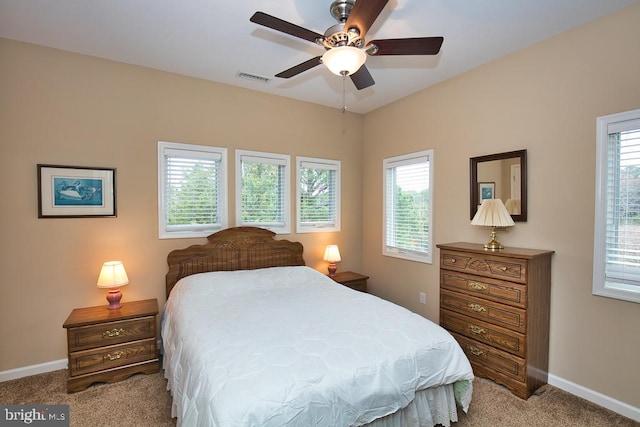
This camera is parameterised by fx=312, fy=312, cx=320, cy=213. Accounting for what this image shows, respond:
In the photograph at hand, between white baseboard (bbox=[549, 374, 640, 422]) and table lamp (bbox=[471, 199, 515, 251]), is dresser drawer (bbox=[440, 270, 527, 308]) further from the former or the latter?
white baseboard (bbox=[549, 374, 640, 422])

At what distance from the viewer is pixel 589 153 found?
2369mm

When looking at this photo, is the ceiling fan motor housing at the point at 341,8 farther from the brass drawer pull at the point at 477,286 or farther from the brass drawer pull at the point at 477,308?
the brass drawer pull at the point at 477,308

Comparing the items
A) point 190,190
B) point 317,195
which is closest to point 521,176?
point 317,195

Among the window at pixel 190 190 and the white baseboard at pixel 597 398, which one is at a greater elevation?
the window at pixel 190 190

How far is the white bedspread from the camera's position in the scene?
1.41 meters

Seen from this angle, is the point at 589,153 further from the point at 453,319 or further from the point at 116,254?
the point at 116,254

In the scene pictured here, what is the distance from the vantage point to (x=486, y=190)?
3.07 m

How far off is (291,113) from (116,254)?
98.8 inches

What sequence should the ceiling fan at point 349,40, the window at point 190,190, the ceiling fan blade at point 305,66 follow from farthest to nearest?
the window at point 190,190, the ceiling fan blade at point 305,66, the ceiling fan at point 349,40

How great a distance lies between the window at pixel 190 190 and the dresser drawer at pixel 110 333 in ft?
2.88

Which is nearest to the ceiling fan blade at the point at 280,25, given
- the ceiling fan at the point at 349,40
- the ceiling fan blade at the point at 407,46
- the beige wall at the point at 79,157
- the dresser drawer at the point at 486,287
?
the ceiling fan at the point at 349,40

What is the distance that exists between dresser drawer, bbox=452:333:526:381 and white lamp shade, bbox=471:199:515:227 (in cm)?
105

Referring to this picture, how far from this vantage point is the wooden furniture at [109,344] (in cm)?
251

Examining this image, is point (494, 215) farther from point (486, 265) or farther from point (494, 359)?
point (494, 359)
